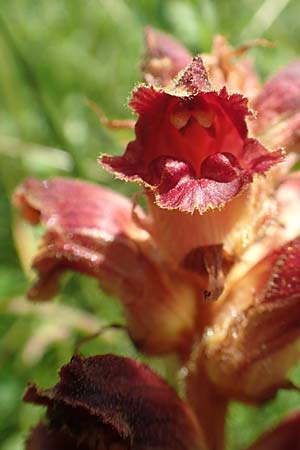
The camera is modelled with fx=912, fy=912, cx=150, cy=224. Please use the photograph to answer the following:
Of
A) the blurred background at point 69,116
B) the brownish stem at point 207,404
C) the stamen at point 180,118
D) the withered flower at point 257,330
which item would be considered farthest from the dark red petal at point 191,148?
the blurred background at point 69,116

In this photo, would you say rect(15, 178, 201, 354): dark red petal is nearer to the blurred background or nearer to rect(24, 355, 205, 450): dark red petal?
rect(24, 355, 205, 450): dark red petal

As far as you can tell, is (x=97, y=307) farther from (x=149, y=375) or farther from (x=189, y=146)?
(x=189, y=146)

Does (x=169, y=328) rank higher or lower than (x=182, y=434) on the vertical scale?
higher

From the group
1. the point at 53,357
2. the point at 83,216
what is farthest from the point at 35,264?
the point at 53,357

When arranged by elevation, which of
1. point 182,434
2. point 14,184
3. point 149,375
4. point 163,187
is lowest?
point 182,434

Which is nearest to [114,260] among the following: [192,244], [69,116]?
[192,244]

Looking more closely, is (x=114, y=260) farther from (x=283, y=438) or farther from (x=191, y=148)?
(x=283, y=438)

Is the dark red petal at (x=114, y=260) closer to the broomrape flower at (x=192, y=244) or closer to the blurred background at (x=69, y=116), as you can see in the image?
the broomrape flower at (x=192, y=244)

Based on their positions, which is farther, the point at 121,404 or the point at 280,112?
the point at 280,112
